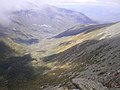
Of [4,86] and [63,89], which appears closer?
[63,89]

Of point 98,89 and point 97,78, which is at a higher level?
point 98,89

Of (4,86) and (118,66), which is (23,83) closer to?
(4,86)

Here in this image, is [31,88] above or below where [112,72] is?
below

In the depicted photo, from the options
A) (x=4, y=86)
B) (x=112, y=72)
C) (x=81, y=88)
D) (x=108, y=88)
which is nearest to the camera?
(x=81, y=88)

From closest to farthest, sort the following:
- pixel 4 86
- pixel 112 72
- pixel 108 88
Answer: pixel 108 88 < pixel 112 72 < pixel 4 86

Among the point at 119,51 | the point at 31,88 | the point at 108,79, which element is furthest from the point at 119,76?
the point at 31,88

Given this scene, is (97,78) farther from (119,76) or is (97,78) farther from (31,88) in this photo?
(31,88)

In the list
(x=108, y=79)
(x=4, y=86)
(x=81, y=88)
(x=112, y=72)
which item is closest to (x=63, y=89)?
(x=81, y=88)

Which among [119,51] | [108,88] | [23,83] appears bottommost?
[23,83]

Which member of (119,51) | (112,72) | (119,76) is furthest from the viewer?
(119,51)
